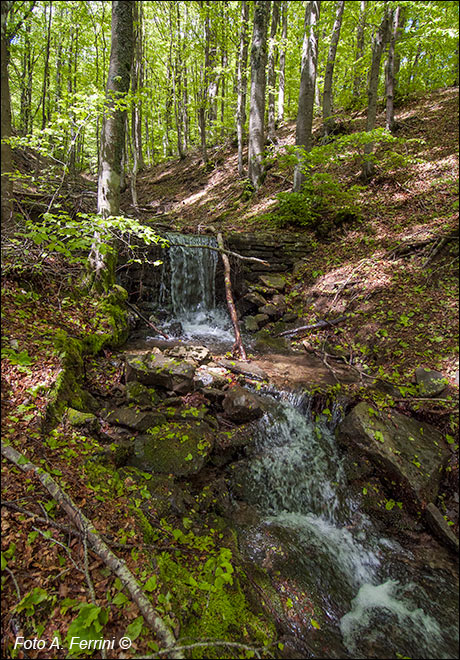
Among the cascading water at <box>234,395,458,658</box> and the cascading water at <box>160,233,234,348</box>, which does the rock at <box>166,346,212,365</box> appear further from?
the cascading water at <box>160,233,234,348</box>

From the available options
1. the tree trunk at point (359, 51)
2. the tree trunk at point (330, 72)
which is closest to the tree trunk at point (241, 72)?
the tree trunk at point (330, 72)

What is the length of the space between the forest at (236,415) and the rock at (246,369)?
1.9 inches

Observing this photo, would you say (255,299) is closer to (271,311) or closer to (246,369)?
(271,311)

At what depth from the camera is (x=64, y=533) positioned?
205 cm

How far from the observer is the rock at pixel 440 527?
3.38 metres

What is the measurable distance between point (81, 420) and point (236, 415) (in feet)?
7.08

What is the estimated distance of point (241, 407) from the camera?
464 cm

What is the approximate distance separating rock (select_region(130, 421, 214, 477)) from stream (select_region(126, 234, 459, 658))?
592 mm

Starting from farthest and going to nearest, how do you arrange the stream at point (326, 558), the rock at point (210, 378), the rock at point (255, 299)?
the rock at point (255, 299) < the rock at point (210, 378) < the stream at point (326, 558)

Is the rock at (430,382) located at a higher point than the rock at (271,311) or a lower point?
lower

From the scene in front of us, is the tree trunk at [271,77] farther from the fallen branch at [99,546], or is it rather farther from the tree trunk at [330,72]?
the fallen branch at [99,546]

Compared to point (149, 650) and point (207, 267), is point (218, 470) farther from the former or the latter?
point (207, 267)

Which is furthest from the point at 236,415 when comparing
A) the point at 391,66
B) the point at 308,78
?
the point at 391,66

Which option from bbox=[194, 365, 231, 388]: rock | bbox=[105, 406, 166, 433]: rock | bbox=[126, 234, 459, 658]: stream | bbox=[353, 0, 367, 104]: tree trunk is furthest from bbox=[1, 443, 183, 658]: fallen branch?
bbox=[353, 0, 367, 104]: tree trunk
